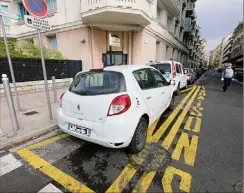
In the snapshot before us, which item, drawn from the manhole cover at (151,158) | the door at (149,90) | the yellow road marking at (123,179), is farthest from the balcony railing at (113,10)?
the yellow road marking at (123,179)

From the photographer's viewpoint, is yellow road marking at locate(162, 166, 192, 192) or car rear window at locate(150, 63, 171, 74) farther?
car rear window at locate(150, 63, 171, 74)

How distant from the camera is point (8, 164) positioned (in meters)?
2.47

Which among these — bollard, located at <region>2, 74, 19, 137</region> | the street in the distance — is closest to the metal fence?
the street in the distance

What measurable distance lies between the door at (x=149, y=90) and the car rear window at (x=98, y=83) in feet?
1.48

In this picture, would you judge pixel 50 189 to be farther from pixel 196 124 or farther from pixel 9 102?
Result: pixel 196 124

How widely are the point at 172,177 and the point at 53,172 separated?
1816 millimetres

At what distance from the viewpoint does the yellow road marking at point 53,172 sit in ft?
6.57

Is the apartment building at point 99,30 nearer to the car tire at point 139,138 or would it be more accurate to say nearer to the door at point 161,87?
the door at point 161,87

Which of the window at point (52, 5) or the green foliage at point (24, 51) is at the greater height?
the window at point (52, 5)

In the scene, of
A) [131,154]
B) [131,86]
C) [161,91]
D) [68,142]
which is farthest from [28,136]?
[161,91]

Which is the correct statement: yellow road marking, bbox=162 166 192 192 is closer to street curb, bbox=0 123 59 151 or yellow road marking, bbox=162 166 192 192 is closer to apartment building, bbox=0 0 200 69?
street curb, bbox=0 123 59 151

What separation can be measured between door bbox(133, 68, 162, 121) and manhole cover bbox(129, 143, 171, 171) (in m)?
0.69

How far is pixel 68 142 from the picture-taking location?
10.4 ft

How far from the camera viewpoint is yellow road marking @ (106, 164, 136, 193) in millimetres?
1983
